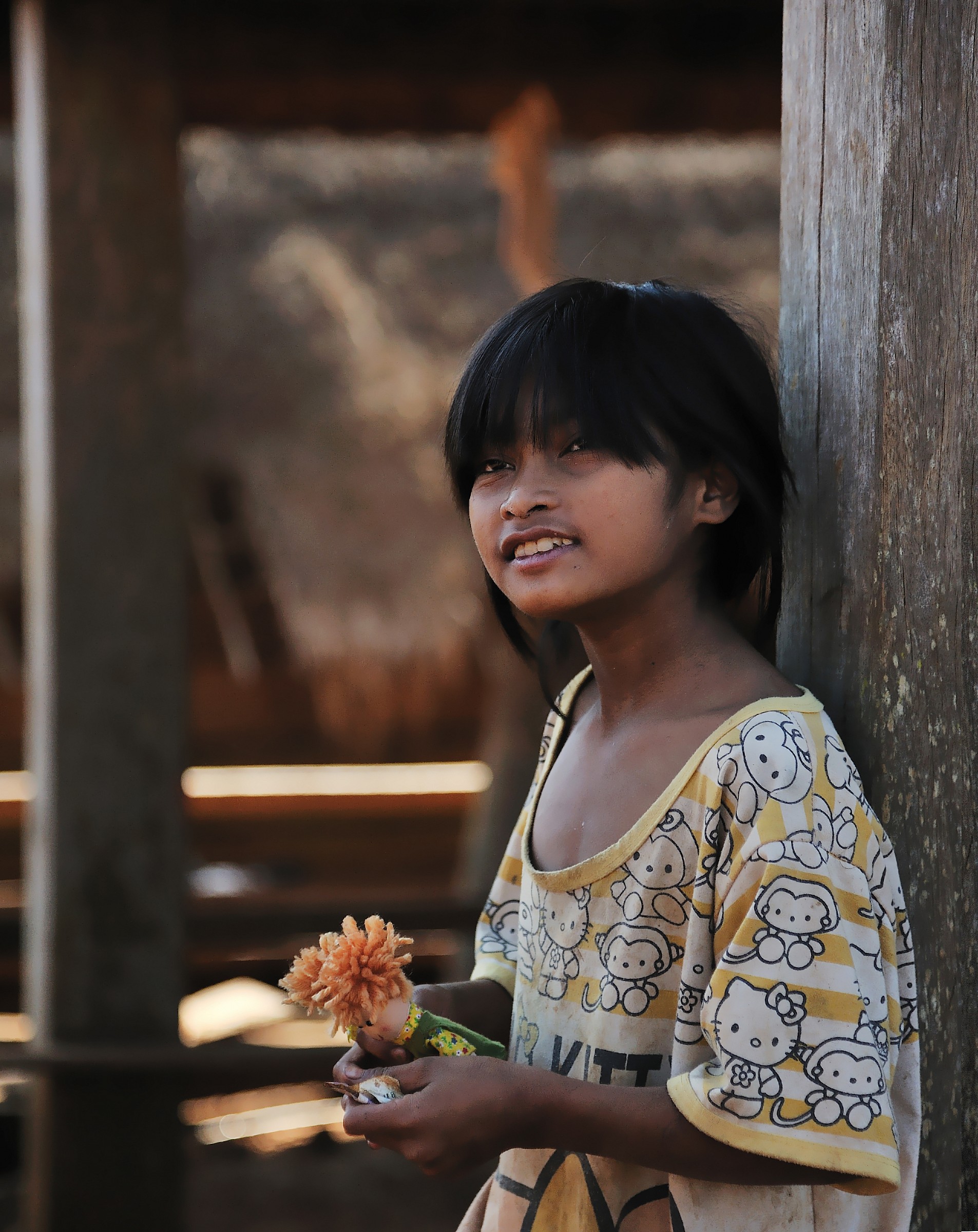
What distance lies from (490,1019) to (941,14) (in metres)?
0.98

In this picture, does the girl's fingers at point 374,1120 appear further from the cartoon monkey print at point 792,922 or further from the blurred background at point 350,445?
the blurred background at point 350,445

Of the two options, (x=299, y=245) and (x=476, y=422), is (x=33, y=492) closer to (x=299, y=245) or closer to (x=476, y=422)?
(x=476, y=422)

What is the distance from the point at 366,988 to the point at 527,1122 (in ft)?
0.50

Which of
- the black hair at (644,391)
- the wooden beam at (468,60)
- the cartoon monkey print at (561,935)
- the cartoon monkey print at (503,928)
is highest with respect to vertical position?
the wooden beam at (468,60)

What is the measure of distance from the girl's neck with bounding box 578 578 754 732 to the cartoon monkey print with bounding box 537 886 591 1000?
16cm

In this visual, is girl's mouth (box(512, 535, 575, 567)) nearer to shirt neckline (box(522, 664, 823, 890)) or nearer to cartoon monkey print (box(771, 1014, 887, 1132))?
shirt neckline (box(522, 664, 823, 890))

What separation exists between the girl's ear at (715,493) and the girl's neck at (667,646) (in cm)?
6

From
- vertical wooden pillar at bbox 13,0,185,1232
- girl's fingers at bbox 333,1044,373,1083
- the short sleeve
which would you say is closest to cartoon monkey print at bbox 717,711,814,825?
the short sleeve

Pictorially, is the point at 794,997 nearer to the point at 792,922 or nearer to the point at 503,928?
the point at 792,922

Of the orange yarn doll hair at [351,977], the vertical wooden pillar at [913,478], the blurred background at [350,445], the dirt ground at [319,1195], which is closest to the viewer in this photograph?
the orange yarn doll hair at [351,977]

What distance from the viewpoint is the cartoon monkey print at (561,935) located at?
104 cm

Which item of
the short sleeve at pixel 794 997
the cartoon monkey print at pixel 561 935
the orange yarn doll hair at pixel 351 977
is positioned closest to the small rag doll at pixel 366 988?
the orange yarn doll hair at pixel 351 977

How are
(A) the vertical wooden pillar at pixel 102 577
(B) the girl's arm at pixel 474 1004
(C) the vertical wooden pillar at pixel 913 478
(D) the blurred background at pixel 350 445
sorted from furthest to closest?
(D) the blurred background at pixel 350 445, (A) the vertical wooden pillar at pixel 102 577, (B) the girl's arm at pixel 474 1004, (C) the vertical wooden pillar at pixel 913 478

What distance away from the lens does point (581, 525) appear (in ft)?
3.27
